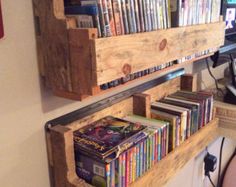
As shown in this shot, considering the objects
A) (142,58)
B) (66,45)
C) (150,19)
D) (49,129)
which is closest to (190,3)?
(150,19)

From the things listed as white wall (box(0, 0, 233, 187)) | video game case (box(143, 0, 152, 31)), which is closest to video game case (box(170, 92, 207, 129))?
video game case (box(143, 0, 152, 31))

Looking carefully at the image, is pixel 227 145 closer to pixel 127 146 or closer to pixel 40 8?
pixel 127 146

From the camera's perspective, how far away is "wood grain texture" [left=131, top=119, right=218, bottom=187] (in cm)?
89


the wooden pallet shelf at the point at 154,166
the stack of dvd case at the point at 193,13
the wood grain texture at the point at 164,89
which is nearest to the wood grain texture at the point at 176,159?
the wooden pallet shelf at the point at 154,166

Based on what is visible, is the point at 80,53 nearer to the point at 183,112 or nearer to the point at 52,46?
the point at 52,46

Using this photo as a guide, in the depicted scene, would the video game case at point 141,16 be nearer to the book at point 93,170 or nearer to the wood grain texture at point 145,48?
the wood grain texture at point 145,48

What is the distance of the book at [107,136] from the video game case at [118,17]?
0.99ft

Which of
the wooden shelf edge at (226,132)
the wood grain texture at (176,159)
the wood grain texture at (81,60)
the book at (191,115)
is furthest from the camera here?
the wooden shelf edge at (226,132)

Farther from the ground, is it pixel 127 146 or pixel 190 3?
pixel 190 3

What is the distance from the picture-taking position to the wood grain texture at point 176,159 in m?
0.89

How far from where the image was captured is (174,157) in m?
1.01

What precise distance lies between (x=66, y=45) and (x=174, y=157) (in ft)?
1.95

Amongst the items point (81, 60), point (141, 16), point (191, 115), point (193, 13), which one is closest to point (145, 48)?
point (141, 16)

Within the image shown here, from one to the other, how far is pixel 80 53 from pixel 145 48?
8.0 inches
